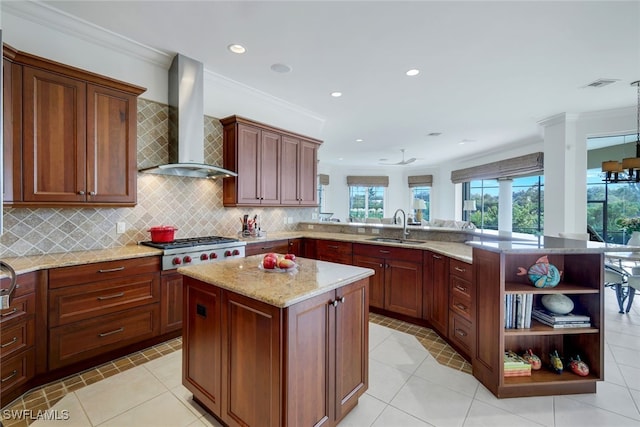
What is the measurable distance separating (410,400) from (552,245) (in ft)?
4.90

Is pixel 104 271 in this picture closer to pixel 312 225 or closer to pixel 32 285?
pixel 32 285

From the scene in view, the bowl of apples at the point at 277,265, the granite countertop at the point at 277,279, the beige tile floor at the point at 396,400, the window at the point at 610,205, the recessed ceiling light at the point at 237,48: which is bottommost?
the beige tile floor at the point at 396,400

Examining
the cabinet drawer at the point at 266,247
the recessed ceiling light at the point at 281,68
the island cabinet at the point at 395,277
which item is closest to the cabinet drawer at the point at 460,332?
the island cabinet at the point at 395,277

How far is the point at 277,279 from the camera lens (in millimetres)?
1639

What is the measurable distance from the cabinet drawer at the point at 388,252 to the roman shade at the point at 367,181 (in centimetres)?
684

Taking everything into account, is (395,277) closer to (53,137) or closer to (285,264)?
(285,264)

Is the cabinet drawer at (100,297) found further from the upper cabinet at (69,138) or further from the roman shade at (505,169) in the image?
the roman shade at (505,169)

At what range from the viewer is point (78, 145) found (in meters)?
2.37

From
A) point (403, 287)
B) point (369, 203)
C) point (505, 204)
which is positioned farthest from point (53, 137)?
point (369, 203)

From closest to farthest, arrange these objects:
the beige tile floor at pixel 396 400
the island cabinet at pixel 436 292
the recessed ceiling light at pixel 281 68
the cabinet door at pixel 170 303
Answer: the beige tile floor at pixel 396 400 < the cabinet door at pixel 170 303 < the island cabinet at pixel 436 292 < the recessed ceiling light at pixel 281 68

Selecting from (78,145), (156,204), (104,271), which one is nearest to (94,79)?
(78,145)

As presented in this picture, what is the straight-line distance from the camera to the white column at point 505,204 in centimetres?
758

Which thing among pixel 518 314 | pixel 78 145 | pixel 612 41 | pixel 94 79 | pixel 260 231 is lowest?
pixel 518 314

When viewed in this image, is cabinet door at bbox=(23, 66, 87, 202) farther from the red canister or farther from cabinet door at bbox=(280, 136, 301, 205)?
cabinet door at bbox=(280, 136, 301, 205)
